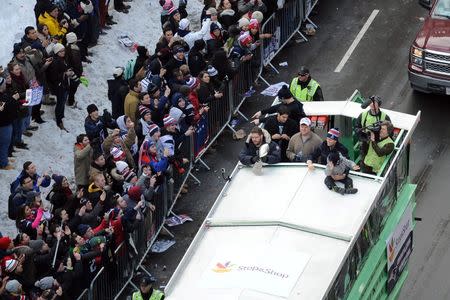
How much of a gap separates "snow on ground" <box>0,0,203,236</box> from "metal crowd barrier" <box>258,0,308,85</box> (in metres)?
2.16

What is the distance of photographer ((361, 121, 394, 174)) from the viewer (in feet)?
62.3

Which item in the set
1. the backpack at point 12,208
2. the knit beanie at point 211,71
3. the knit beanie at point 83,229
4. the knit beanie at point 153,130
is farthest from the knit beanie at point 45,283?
the knit beanie at point 211,71

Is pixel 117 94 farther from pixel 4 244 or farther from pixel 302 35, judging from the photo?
pixel 302 35

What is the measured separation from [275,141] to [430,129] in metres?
4.96

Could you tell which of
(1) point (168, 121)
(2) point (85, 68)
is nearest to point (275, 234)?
(1) point (168, 121)

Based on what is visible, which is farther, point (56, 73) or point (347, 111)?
point (56, 73)

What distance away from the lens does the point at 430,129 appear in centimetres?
2448

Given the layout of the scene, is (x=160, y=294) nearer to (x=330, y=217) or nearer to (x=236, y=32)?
(x=330, y=217)

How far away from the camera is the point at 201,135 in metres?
23.3

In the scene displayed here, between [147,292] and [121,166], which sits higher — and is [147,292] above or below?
above

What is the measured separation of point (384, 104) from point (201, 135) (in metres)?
4.10

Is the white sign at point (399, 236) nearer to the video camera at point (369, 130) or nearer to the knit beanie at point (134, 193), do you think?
the video camera at point (369, 130)

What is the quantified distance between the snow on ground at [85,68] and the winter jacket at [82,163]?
4.66 feet

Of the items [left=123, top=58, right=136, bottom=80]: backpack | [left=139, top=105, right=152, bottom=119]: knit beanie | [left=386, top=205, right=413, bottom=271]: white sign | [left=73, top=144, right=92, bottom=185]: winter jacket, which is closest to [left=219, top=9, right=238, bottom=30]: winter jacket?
[left=123, top=58, right=136, bottom=80]: backpack
